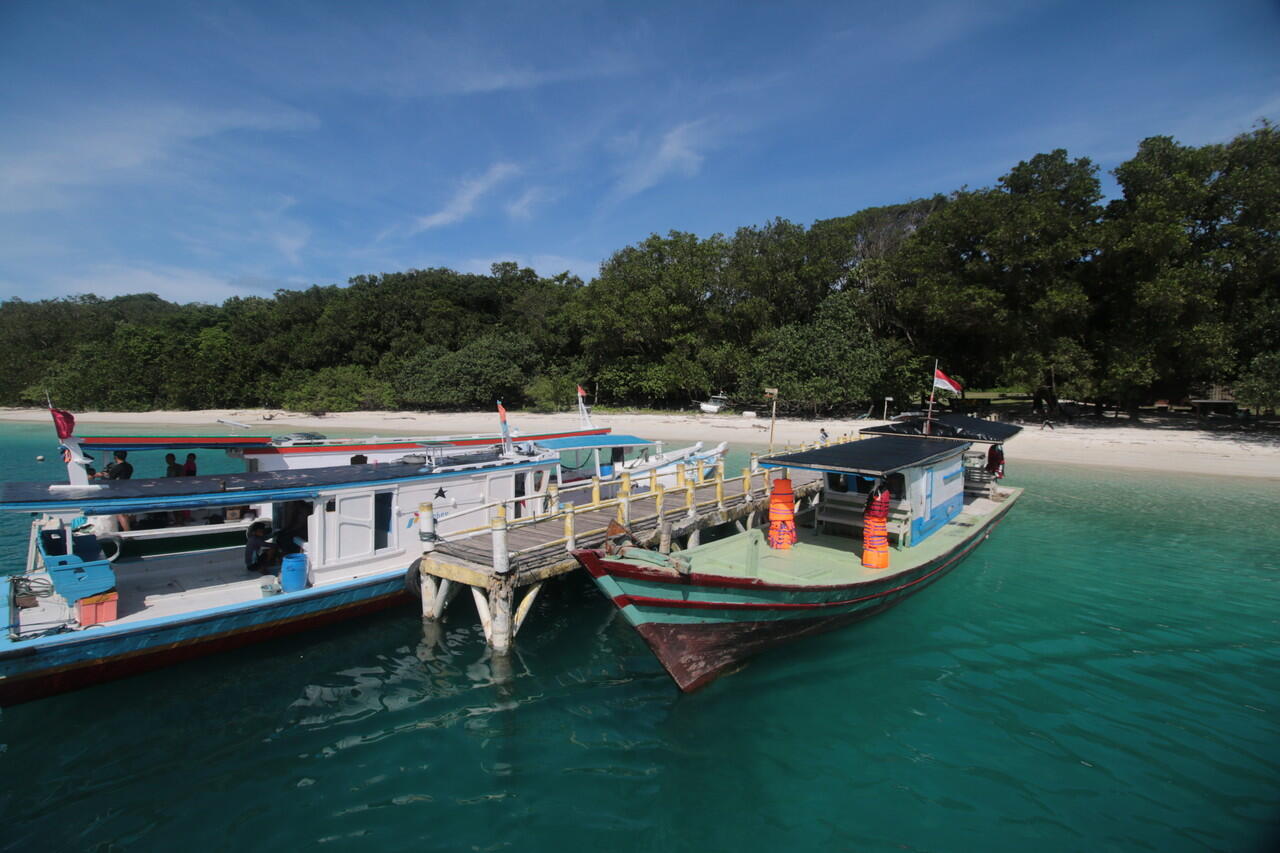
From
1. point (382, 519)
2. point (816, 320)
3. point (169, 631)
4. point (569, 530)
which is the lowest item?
point (169, 631)

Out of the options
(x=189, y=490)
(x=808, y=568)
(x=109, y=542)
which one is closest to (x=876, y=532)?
(x=808, y=568)

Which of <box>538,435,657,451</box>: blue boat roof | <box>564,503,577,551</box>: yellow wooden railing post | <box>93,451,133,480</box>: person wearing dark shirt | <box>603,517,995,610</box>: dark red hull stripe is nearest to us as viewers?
<box>603,517,995,610</box>: dark red hull stripe

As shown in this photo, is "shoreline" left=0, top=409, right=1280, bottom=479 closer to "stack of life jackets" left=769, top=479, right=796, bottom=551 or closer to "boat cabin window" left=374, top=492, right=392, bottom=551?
"boat cabin window" left=374, top=492, right=392, bottom=551

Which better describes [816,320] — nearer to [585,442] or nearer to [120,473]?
[585,442]

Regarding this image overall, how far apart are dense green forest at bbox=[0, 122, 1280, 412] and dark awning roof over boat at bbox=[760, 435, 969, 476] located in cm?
2867

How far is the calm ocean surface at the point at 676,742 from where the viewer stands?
248 inches

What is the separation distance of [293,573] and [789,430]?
1446 inches

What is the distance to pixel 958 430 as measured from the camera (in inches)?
687

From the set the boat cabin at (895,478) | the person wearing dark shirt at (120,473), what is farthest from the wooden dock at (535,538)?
the person wearing dark shirt at (120,473)

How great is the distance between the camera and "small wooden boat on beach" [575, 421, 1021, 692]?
8.17 meters

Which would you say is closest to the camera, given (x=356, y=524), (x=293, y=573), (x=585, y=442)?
(x=293, y=573)

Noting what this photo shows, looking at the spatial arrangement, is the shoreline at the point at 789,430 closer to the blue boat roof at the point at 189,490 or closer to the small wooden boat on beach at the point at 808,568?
the blue boat roof at the point at 189,490

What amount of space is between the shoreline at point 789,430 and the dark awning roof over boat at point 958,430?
61.5 ft

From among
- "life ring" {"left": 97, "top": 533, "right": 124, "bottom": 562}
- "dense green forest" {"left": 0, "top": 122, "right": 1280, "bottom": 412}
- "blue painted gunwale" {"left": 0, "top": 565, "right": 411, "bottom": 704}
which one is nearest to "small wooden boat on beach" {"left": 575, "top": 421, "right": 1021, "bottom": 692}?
"blue painted gunwale" {"left": 0, "top": 565, "right": 411, "bottom": 704}
